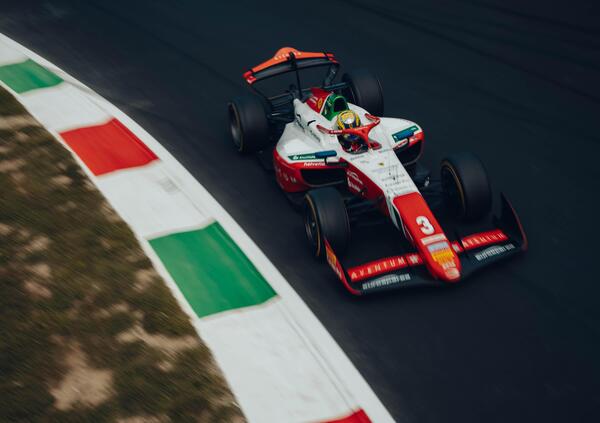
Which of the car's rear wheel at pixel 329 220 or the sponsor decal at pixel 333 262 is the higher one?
the car's rear wheel at pixel 329 220

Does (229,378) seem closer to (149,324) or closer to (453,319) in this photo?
(149,324)

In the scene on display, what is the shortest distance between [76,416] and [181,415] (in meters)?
0.65

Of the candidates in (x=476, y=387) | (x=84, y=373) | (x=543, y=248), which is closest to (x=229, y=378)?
(x=84, y=373)

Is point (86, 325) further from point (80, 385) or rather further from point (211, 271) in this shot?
point (211, 271)

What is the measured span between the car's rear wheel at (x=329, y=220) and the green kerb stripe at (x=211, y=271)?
673mm

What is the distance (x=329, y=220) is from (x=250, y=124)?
2056 millimetres

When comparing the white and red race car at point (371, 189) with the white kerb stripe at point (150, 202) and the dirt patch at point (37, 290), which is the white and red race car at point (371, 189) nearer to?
the white kerb stripe at point (150, 202)

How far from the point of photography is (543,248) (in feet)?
20.9

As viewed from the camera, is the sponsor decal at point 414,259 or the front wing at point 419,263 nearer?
the front wing at point 419,263

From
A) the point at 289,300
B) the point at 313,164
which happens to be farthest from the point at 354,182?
the point at 289,300

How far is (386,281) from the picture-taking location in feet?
18.5

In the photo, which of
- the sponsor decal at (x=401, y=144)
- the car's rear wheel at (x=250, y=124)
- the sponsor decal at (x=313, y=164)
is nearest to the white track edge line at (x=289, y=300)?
the car's rear wheel at (x=250, y=124)

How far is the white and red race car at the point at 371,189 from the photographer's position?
5.75 meters

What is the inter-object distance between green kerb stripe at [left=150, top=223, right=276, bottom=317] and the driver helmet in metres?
1.61
